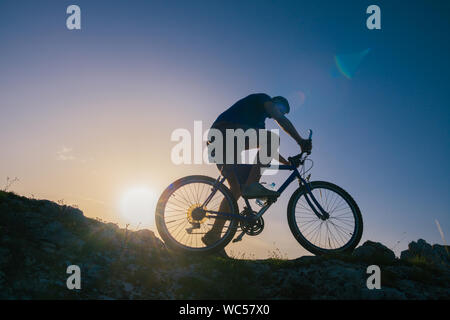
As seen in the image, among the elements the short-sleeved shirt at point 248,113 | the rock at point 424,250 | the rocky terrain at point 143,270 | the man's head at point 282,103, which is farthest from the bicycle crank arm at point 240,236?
the rock at point 424,250

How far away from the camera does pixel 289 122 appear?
17.4 ft

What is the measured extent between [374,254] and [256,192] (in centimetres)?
293

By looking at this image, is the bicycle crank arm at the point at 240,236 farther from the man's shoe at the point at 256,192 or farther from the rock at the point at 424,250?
the rock at the point at 424,250

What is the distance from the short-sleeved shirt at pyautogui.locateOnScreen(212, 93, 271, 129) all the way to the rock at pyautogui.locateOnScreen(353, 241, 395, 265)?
3258 millimetres

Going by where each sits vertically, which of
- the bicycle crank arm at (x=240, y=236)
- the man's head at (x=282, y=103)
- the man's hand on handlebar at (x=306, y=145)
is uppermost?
the man's head at (x=282, y=103)

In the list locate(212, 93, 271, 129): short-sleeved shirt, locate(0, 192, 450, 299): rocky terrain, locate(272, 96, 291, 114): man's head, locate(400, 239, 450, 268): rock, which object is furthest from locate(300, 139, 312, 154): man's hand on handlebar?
locate(400, 239, 450, 268): rock

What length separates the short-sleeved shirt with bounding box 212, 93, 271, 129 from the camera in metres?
5.18

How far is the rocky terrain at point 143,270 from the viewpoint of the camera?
326 cm

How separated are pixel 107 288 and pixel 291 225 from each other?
3.45m

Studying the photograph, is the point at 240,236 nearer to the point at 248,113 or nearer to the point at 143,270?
the point at 143,270

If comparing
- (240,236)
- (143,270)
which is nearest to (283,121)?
(240,236)

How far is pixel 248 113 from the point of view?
521 cm
